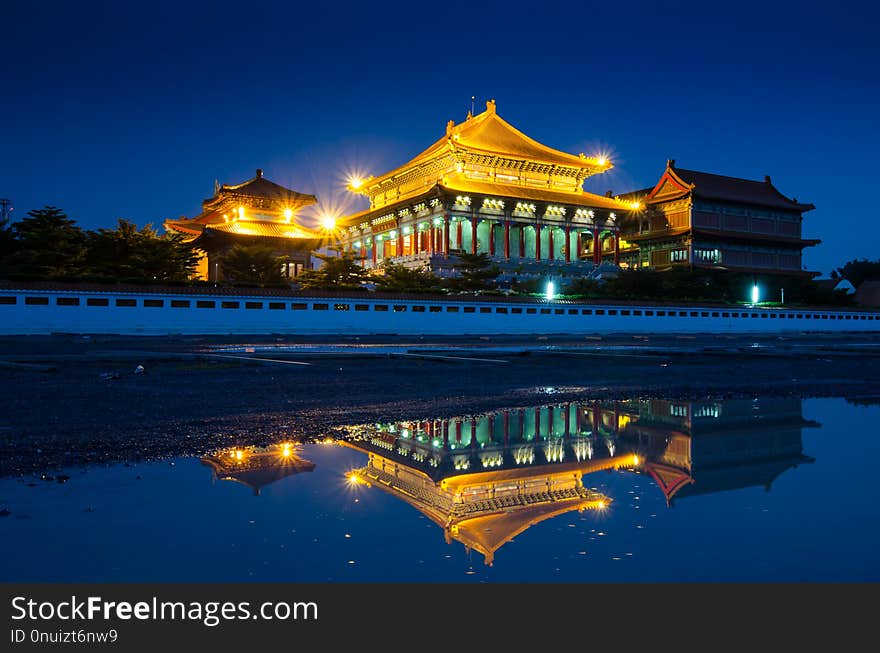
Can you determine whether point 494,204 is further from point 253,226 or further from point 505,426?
point 505,426

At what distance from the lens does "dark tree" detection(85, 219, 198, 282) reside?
3272 centimetres

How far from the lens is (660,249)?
209 ft

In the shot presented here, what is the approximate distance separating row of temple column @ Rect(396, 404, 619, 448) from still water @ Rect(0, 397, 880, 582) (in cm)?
12

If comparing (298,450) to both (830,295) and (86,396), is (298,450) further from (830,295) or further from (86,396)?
(830,295)

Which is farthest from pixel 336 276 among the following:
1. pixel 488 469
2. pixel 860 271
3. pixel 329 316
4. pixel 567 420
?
pixel 860 271

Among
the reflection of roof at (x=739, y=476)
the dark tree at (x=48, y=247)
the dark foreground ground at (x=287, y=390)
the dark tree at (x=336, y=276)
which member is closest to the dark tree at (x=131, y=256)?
the dark tree at (x=48, y=247)

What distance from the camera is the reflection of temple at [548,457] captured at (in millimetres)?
4027

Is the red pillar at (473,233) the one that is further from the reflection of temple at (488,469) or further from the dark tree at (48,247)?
the reflection of temple at (488,469)

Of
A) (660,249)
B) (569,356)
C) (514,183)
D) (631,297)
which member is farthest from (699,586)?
(660,249)

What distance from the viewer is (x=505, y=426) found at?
→ 716 cm

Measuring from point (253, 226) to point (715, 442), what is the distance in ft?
163

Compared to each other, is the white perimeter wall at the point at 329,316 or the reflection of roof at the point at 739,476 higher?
the white perimeter wall at the point at 329,316

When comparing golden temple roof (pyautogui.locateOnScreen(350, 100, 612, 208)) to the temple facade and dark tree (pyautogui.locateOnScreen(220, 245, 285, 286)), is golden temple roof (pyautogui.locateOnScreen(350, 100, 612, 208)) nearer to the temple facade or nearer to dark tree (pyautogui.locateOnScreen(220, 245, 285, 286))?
the temple facade

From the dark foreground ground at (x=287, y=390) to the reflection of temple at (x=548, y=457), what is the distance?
103cm
